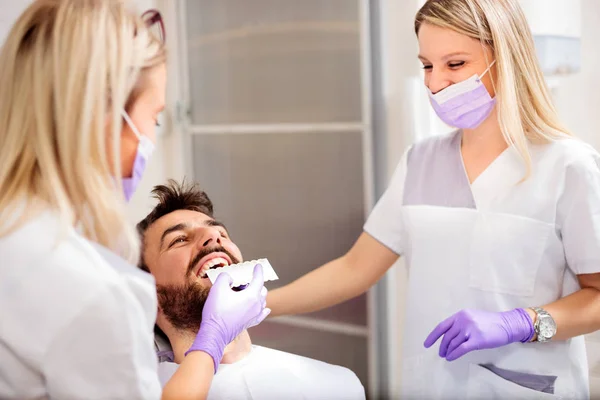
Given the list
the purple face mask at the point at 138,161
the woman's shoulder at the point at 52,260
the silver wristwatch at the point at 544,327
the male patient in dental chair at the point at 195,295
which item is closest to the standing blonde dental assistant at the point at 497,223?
the silver wristwatch at the point at 544,327

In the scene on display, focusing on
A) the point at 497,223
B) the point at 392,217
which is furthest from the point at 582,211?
the point at 392,217

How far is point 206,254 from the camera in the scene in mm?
1428

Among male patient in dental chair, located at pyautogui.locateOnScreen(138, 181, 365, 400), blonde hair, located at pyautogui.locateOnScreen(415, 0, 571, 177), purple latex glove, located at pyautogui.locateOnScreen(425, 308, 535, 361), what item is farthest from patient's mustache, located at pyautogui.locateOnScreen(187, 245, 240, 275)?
blonde hair, located at pyautogui.locateOnScreen(415, 0, 571, 177)

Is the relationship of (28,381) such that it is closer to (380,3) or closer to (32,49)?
(32,49)

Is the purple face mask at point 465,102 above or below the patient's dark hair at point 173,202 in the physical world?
above

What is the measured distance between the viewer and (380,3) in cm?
193

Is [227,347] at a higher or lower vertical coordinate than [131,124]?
lower

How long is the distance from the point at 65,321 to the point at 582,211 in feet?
3.36

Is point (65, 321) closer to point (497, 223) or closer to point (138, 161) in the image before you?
point (138, 161)

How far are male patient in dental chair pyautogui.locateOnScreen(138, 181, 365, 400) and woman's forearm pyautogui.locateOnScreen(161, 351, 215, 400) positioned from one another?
0.17m

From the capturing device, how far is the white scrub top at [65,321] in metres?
1.00

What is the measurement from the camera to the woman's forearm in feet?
3.76

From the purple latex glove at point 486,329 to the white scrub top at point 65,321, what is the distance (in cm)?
70

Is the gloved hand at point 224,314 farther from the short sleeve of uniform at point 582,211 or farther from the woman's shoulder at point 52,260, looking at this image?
the short sleeve of uniform at point 582,211
